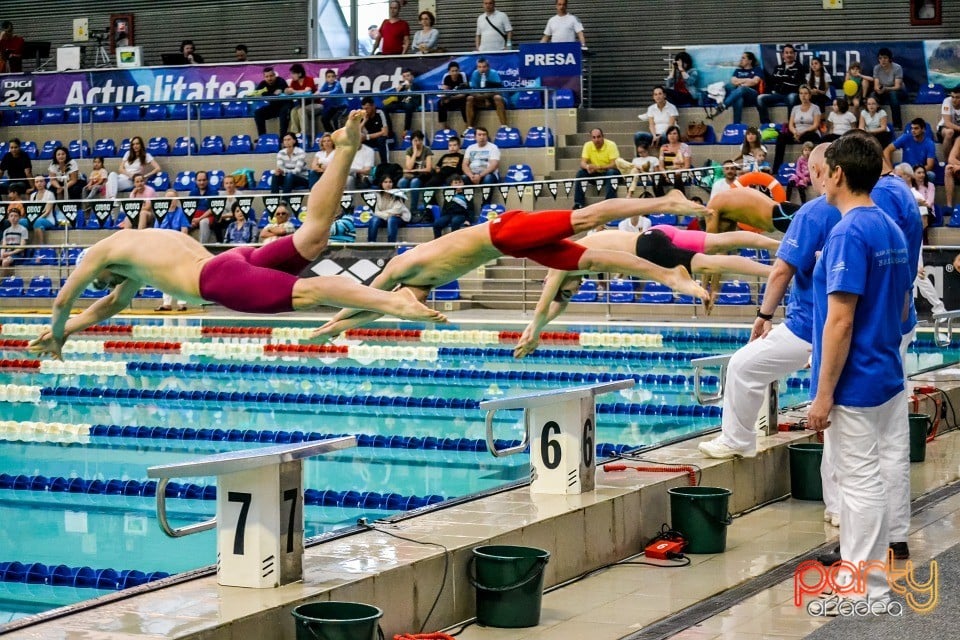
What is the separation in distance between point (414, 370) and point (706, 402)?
528 centimetres

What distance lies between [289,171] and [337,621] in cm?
1377

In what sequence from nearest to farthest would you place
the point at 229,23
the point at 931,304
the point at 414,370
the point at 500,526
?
1. the point at 500,526
2. the point at 414,370
3. the point at 931,304
4. the point at 229,23

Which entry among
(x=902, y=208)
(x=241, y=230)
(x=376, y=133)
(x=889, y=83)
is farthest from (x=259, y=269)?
(x=889, y=83)

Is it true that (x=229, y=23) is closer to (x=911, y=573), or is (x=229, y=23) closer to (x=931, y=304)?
(x=931, y=304)

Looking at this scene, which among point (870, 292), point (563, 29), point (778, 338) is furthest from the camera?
point (563, 29)

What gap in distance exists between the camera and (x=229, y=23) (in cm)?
2356

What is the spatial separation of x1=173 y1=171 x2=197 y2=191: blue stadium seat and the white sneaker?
1349 centimetres

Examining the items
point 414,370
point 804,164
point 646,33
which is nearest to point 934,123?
point 804,164

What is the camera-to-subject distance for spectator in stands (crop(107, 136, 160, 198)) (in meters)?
18.3

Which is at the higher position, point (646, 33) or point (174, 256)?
point (646, 33)

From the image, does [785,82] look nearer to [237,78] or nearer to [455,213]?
[455,213]

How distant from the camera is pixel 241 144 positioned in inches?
769

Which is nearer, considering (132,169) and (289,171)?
(289,171)

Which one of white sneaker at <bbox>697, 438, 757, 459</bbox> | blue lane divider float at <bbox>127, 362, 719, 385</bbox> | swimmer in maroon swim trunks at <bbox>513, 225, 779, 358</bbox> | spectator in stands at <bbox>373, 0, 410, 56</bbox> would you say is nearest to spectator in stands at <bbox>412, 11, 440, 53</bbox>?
spectator in stands at <bbox>373, 0, 410, 56</bbox>
